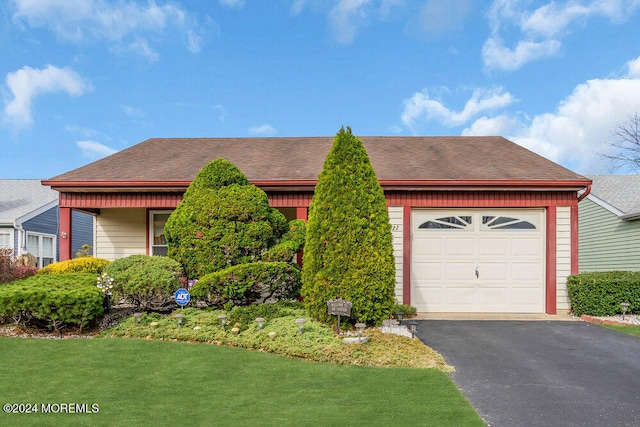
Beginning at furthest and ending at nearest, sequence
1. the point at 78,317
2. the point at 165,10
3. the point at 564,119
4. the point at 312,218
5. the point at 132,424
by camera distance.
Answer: the point at 564,119
the point at 165,10
the point at 312,218
the point at 78,317
the point at 132,424

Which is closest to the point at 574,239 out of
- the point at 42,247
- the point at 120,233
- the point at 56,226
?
the point at 120,233

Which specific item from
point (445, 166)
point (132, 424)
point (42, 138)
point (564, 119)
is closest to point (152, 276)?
point (132, 424)

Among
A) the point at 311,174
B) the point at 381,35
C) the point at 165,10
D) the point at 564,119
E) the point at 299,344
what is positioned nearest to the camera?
the point at 299,344

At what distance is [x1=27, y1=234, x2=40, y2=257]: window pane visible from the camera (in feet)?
57.3

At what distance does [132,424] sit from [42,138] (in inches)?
610

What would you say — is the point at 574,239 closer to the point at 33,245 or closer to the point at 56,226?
the point at 33,245

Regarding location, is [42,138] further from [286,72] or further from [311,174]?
[311,174]

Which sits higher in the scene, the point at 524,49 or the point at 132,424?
the point at 524,49

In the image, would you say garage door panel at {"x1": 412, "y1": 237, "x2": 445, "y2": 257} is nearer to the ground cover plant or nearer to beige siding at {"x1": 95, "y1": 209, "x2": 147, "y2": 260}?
the ground cover plant

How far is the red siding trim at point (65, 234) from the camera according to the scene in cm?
1030

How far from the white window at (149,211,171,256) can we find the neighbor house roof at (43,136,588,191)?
1250 mm

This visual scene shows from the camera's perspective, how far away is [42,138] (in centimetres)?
1633

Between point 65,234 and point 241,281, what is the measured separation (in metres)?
5.02

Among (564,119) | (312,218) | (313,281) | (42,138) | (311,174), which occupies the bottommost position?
(313,281)
